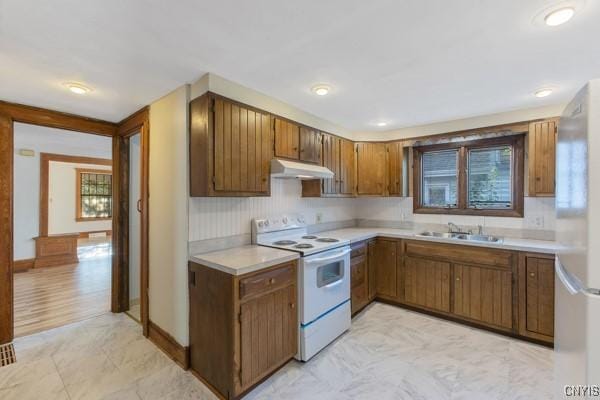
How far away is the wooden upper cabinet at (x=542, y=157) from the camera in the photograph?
8.93ft

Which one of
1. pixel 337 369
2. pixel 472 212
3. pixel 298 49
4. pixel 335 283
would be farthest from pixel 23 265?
pixel 472 212

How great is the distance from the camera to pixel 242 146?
2289 millimetres

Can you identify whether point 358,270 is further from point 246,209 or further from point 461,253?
point 246,209

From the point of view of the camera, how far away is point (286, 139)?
2730 mm

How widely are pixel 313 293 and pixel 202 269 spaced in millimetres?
963

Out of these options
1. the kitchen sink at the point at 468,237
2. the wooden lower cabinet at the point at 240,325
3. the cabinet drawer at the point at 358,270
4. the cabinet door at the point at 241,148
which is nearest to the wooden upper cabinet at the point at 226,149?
the cabinet door at the point at 241,148

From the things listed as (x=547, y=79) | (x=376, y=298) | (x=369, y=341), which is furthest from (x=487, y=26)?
(x=376, y=298)

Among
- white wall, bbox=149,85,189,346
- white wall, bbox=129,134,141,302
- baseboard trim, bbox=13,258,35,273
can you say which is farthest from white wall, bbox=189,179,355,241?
baseboard trim, bbox=13,258,35,273

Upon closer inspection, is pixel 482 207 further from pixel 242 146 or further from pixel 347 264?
pixel 242 146

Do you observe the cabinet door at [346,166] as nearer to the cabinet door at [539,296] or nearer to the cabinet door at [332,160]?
the cabinet door at [332,160]

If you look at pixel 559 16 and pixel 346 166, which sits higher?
pixel 559 16

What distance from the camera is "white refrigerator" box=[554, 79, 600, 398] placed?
2.77ft

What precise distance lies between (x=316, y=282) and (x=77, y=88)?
A: 2.63 m

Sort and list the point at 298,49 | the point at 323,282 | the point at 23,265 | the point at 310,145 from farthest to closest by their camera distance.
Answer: the point at 23,265 → the point at 310,145 → the point at 323,282 → the point at 298,49
